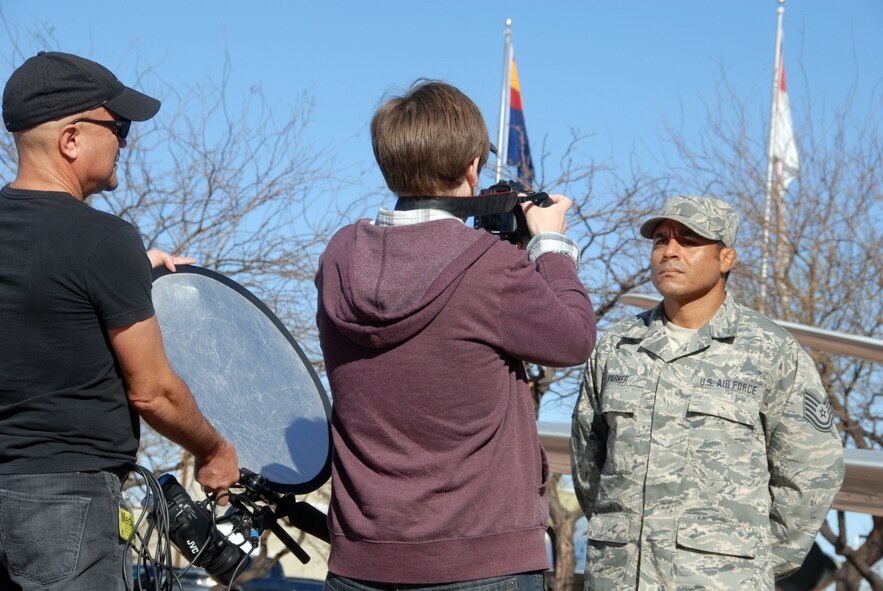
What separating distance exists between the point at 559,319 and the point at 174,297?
1235mm

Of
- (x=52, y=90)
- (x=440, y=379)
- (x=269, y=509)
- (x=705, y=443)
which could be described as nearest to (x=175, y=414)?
(x=269, y=509)

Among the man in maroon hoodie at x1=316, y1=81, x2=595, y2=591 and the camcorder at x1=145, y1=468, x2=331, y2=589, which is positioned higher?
the man in maroon hoodie at x1=316, y1=81, x2=595, y2=591

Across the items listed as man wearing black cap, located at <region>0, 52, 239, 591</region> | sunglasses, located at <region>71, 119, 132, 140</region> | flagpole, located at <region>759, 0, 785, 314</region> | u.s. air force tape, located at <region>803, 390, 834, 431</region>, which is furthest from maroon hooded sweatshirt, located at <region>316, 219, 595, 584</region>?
flagpole, located at <region>759, 0, 785, 314</region>

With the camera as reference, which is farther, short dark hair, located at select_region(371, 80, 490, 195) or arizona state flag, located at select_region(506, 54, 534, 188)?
arizona state flag, located at select_region(506, 54, 534, 188)

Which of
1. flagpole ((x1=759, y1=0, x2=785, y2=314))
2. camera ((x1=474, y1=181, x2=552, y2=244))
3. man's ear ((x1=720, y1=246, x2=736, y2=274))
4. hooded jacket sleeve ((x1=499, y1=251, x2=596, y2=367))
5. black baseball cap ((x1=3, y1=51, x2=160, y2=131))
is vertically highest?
black baseball cap ((x1=3, y1=51, x2=160, y2=131))

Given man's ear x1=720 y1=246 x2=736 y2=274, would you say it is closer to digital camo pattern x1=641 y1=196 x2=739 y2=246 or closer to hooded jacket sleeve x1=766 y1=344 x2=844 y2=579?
digital camo pattern x1=641 y1=196 x2=739 y2=246

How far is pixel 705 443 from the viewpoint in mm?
3648

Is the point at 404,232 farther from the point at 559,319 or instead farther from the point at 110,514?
the point at 110,514

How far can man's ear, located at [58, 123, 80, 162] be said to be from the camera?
2.74m

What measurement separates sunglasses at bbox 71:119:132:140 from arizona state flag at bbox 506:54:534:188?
23.8ft

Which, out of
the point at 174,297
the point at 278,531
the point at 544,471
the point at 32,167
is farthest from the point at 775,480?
the point at 32,167

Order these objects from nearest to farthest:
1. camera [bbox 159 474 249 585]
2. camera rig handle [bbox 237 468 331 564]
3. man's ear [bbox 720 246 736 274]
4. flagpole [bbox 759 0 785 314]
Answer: camera [bbox 159 474 249 585], camera rig handle [bbox 237 468 331 564], man's ear [bbox 720 246 736 274], flagpole [bbox 759 0 785 314]

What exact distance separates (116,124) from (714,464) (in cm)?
216

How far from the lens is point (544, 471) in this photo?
2.67 metres
